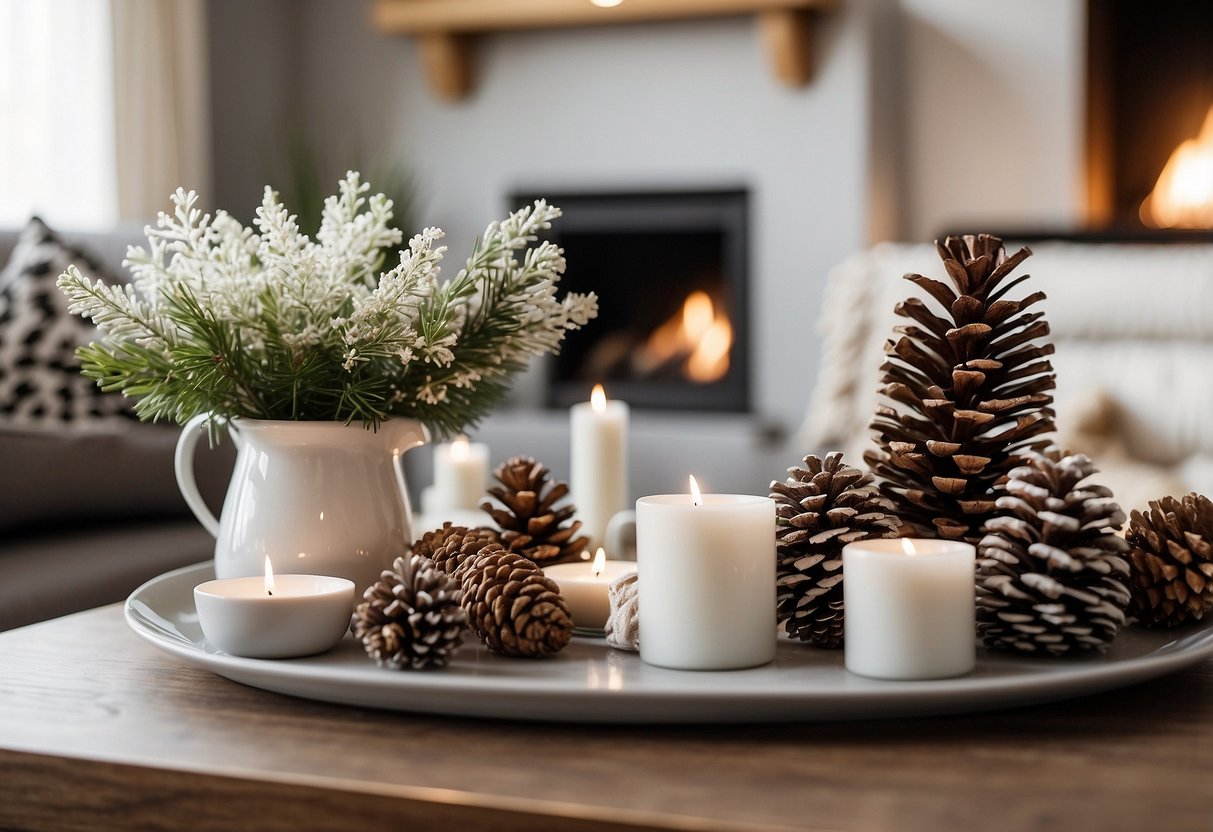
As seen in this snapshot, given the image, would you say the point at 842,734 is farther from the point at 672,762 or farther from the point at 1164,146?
the point at 1164,146

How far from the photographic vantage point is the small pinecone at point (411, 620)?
682 mm

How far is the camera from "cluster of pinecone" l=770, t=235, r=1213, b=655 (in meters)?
0.69

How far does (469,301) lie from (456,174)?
2931mm

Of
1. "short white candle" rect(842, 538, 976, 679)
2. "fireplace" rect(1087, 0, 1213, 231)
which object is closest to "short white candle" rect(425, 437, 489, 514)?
"short white candle" rect(842, 538, 976, 679)

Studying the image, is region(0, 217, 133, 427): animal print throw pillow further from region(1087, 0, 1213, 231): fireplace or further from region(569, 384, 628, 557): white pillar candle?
region(1087, 0, 1213, 231): fireplace

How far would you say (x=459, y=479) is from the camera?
1327mm

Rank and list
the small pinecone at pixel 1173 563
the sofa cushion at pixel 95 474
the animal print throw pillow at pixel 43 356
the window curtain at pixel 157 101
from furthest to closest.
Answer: the window curtain at pixel 157 101 → the animal print throw pillow at pixel 43 356 → the sofa cushion at pixel 95 474 → the small pinecone at pixel 1173 563

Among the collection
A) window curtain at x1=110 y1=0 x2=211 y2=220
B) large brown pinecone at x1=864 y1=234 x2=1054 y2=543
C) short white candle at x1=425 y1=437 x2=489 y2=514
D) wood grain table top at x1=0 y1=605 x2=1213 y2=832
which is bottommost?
wood grain table top at x1=0 y1=605 x2=1213 y2=832

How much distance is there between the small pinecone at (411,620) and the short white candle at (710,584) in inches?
4.5

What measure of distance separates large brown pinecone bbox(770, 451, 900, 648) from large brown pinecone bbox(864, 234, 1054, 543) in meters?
0.04

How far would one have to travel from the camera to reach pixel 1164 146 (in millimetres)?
3293

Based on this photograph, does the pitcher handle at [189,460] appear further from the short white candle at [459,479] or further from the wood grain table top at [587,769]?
the short white candle at [459,479]

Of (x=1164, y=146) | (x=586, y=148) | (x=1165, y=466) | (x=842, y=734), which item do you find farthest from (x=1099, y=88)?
(x=842, y=734)

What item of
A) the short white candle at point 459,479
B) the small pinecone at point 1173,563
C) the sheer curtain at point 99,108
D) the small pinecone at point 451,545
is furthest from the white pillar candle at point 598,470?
the sheer curtain at point 99,108
